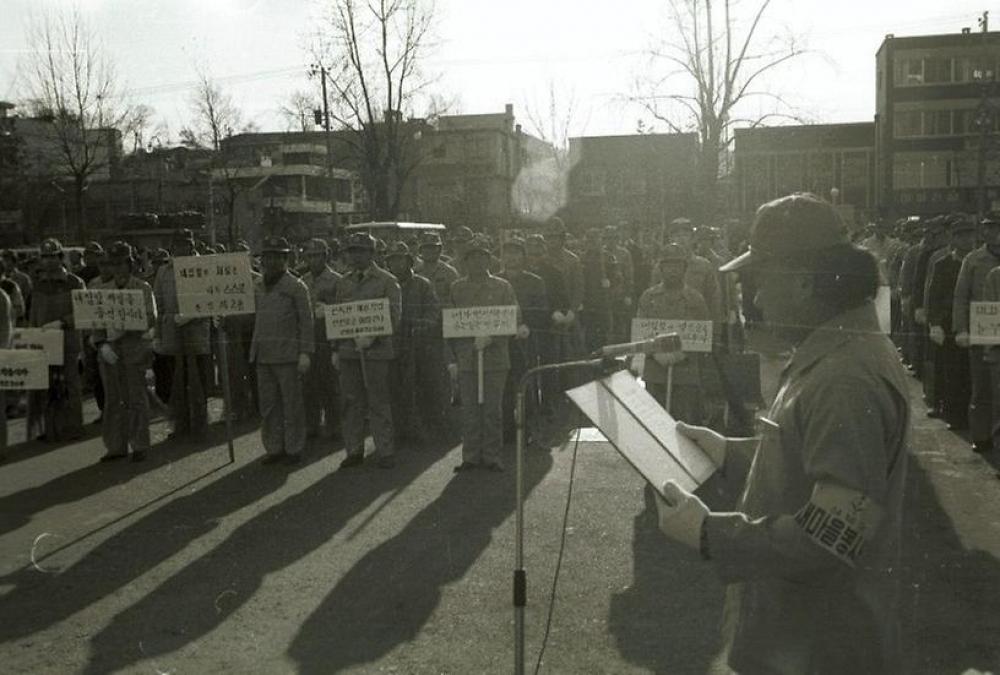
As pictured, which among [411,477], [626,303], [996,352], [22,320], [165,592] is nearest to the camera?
[165,592]

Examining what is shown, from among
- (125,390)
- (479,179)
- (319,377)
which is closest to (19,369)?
(125,390)

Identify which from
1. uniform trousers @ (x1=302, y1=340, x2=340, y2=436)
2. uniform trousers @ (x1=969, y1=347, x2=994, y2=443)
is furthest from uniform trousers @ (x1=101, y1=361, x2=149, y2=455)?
uniform trousers @ (x1=969, y1=347, x2=994, y2=443)

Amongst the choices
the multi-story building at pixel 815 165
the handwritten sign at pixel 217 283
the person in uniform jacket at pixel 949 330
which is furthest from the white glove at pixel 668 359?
the multi-story building at pixel 815 165

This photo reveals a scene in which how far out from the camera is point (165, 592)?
286 inches

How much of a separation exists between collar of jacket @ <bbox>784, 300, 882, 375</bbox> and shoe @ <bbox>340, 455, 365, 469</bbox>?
8.60m

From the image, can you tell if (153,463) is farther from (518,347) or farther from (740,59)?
(740,59)

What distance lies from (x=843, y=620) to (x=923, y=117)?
73740 mm

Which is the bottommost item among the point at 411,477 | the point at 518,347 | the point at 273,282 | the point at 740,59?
the point at 411,477

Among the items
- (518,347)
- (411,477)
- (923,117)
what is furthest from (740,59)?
(923,117)

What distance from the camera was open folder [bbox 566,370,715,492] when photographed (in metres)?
3.41

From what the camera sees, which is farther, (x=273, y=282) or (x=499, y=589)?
(x=273, y=282)

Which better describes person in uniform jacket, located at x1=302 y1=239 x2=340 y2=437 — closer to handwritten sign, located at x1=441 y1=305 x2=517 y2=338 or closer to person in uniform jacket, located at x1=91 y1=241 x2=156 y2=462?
person in uniform jacket, located at x1=91 y1=241 x2=156 y2=462

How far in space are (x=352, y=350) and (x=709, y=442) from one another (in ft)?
25.8

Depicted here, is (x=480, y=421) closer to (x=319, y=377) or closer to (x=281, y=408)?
(x=281, y=408)
